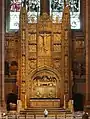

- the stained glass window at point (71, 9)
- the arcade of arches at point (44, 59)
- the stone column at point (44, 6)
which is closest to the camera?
the arcade of arches at point (44, 59)

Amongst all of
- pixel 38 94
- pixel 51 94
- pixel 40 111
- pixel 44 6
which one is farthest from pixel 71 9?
pixel 40 111

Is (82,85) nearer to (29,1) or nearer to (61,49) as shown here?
(61,49)

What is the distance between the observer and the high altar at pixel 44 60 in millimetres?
28266

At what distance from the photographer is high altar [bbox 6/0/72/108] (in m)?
28.3

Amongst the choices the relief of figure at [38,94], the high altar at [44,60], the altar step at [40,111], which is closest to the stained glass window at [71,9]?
the high altar at [44,60]

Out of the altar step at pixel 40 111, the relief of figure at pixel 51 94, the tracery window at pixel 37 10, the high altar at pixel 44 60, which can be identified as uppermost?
the tracery window at pixel 37 10

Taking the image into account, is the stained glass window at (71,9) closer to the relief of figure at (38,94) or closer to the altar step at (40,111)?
the relief of figure at (38,94)

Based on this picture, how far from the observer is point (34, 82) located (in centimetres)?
2839

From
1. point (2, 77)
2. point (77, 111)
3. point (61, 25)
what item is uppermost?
point (61, 25)

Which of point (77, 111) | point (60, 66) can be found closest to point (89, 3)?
point (60, 66)

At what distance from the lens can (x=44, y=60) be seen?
28375 mm

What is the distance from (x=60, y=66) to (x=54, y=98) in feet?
5.74

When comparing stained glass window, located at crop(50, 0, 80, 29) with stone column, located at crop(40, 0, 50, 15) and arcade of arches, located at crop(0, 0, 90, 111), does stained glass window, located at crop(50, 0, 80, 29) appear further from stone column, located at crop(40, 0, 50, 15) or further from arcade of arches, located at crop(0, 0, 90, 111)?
arcade of arches, located at crop(0, 0, 90, 111)

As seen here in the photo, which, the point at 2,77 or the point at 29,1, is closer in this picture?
the point at 2,77
